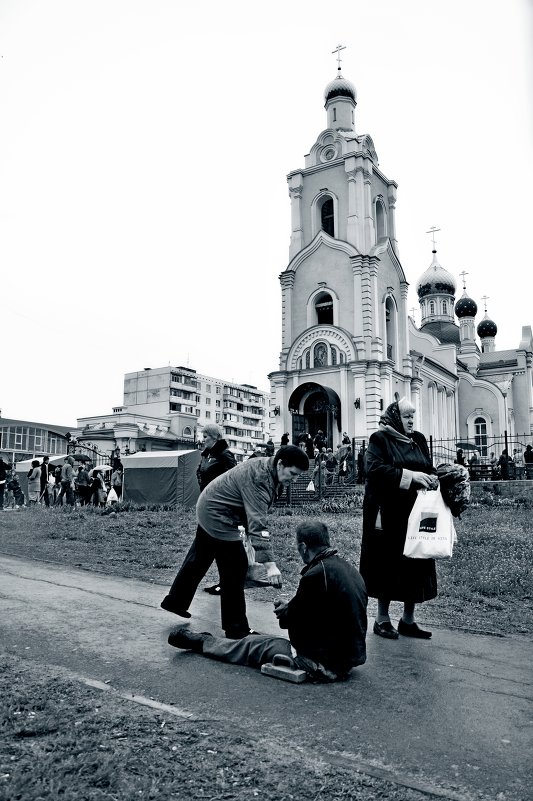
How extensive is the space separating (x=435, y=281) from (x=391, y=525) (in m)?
50.2

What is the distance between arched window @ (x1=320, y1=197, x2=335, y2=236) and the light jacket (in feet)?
103

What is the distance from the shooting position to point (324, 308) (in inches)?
1363

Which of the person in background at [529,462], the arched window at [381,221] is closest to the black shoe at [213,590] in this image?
the person in background at [529,462]

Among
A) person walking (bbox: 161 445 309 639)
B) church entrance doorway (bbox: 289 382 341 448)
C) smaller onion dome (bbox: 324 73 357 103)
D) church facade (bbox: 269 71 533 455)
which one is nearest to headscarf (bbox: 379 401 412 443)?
person walking (bbox: 161 445 309 639)

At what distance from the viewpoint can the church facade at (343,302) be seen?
31.9 m

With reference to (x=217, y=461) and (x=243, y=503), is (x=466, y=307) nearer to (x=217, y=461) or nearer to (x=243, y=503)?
(x=217, y=461)

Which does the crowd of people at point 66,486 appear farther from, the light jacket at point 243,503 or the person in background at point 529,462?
the light jacket at point 243,503

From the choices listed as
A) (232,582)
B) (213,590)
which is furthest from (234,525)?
(213,590)

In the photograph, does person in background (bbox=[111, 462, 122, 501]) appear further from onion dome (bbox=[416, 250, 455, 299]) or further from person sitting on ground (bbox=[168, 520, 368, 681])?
onion dome (bbox=[416, 250, 455, 299])

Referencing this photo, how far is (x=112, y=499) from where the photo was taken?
21.2m

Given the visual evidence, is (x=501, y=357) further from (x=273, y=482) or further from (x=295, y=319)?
(x=273, y=482)

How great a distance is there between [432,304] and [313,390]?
25165 millimetres

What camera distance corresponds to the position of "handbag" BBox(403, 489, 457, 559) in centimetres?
553

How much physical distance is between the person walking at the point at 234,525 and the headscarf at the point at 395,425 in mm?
1278
